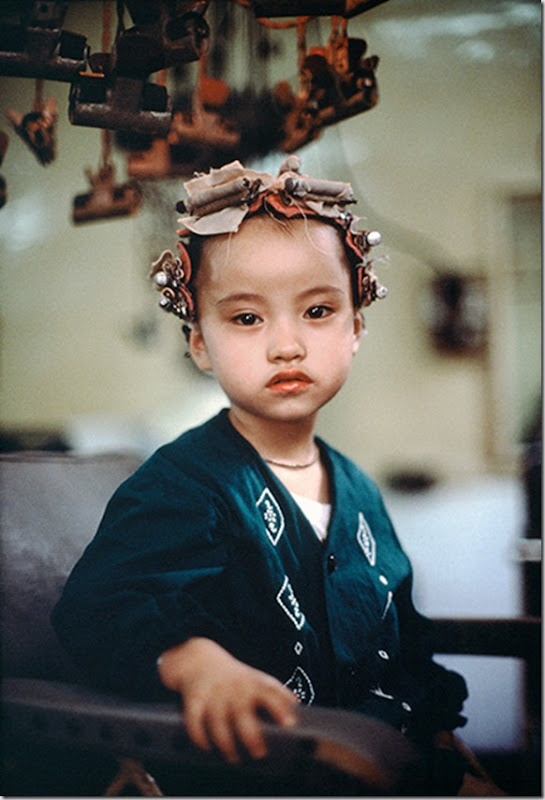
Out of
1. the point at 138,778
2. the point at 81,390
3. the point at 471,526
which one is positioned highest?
the point at 81,390

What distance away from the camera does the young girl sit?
2.09 ft

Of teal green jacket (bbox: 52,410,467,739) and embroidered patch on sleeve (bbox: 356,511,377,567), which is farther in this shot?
embroidered patch on sleeve (bbox: 356,511,377,567)

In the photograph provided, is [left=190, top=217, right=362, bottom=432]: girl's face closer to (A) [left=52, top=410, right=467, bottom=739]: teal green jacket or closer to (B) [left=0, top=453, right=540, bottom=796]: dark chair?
(A) [left=52, top=410, right=467, bottom=739]: teal green jacket

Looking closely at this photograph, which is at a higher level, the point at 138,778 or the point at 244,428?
the point at 244,428

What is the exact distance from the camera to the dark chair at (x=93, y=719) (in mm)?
545

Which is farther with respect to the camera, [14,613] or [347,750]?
[14,613]

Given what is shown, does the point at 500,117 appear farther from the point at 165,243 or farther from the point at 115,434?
the point at 115,434

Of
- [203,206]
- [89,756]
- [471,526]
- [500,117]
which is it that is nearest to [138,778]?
[89,756]

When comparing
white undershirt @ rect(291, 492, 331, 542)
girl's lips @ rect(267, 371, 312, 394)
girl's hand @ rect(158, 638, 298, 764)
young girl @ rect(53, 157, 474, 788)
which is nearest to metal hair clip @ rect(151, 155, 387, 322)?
young girl @ rect(53, 157, 474, 788)

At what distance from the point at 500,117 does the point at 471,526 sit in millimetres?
612

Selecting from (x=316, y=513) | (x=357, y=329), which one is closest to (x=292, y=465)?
(x=316, y=513)

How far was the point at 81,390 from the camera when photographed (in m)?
1.69

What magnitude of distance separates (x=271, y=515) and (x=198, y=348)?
0.19 m

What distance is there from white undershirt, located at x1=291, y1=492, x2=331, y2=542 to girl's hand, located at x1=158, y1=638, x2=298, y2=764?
19 centimetres
